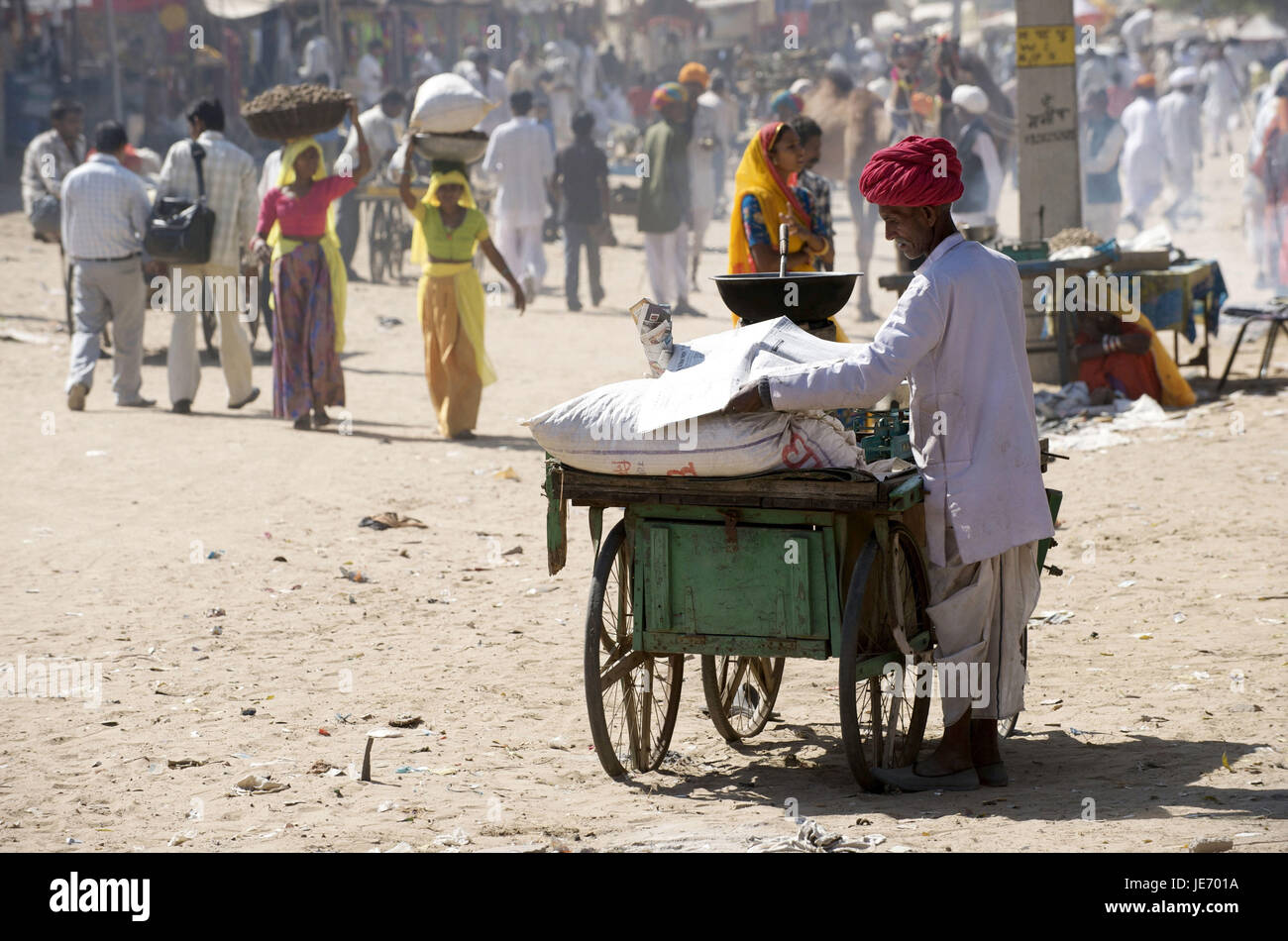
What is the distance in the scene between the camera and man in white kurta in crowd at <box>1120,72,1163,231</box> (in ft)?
68.4

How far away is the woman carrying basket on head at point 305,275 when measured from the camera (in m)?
10.3

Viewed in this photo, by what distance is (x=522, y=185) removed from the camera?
16922 millimetres

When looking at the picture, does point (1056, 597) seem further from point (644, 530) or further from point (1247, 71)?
point (1247, 71)

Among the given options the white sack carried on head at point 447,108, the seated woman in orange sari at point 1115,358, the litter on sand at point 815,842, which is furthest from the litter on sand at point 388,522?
the seated woman in orange sari at point 1115,358

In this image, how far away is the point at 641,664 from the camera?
4930 millimetres

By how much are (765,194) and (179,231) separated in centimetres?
460

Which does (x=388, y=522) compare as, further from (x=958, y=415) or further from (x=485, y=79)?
(x=485, y=79)

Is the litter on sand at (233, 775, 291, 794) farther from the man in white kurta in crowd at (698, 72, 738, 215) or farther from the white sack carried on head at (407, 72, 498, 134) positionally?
the man in white kurta in crowd at (698, 72, 738, 215)

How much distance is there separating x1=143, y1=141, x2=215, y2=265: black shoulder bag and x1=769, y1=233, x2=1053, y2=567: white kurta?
7.12m

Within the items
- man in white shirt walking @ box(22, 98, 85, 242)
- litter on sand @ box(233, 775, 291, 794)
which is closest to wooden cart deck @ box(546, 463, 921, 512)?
litter on sand @ box(233, 775, 291, 794)

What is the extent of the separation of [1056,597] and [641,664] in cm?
274

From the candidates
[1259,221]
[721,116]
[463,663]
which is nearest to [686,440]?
[463,663]

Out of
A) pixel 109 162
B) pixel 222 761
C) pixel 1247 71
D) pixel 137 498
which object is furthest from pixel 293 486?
pixel 1247 71

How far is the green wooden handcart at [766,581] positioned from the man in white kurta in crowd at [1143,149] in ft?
57.7
